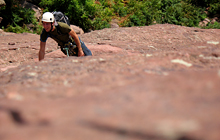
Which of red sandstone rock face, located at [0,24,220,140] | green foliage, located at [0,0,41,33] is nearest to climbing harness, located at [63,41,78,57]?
red sandstone rock face, located at [0,24,220,140]

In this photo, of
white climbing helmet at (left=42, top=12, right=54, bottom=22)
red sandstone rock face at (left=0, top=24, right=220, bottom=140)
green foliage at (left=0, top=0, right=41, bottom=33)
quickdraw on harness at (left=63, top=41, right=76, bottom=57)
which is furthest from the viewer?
green foliage at (left=0, top=0, right=41, bottom=33)

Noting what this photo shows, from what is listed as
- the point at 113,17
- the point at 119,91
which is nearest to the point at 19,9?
the point at 113,17

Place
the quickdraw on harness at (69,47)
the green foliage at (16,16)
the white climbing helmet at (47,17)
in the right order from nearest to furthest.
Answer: the white climbing helmet at (47,17)
the quickdraw on harness at (69,47)
the green foliage at (16,16)

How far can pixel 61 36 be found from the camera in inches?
135

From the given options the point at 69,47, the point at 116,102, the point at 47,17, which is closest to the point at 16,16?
the point at 69,47

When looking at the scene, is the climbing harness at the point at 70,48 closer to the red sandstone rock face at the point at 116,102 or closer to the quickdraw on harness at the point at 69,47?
the quickdraw on harness at the point at 69,47

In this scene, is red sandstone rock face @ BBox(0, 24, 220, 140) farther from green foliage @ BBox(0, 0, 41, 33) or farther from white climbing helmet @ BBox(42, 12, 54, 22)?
green foliage @ BBox(0, 0, 41, 33)

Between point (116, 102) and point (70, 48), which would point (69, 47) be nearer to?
point (70, 48)

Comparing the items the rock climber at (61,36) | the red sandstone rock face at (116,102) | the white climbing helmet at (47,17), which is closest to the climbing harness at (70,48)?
the rock climber at (61,36)

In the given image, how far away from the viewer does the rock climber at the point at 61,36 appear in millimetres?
3119

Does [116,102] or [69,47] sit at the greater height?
[116,102]

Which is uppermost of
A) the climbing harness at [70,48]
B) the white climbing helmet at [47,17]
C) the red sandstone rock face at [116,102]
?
the white climbing helmet at [47,17]

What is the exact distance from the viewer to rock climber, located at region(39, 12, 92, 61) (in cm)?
312

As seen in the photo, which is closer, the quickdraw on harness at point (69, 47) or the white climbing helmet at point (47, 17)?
the white climbing helmet at point (47, 17)
